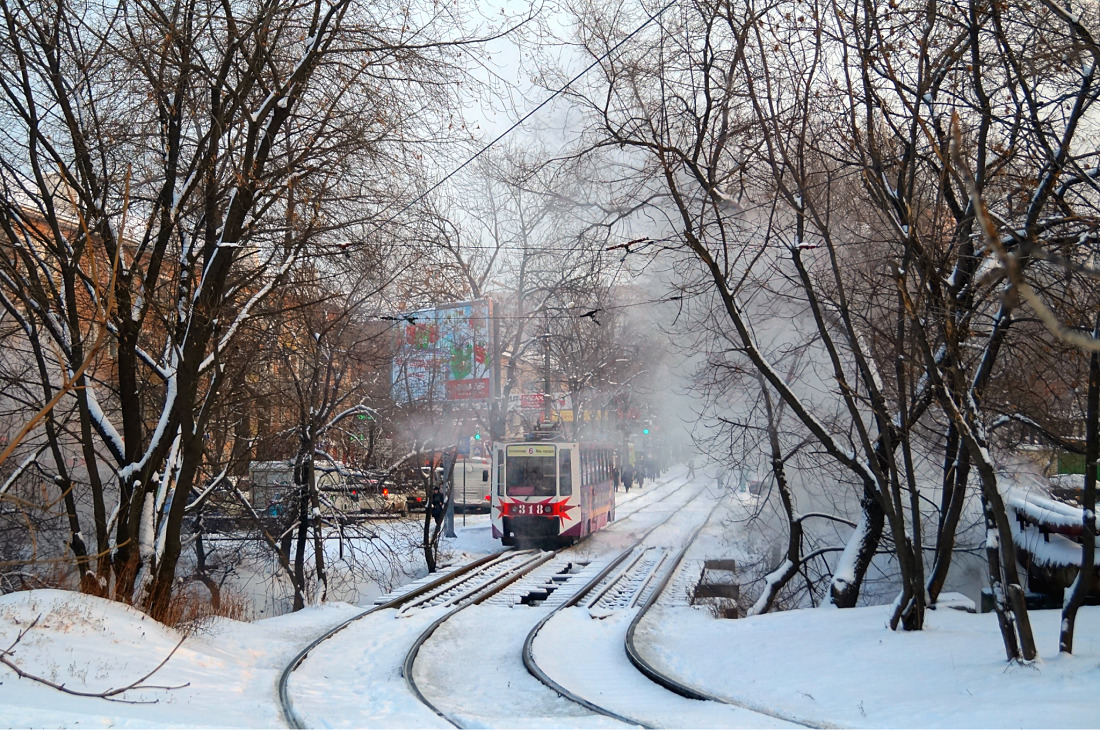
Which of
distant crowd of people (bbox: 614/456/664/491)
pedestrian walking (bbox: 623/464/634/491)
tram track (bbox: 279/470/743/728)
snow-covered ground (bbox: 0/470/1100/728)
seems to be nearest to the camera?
snow-covered ground (bbox: 0/470/1100/728)

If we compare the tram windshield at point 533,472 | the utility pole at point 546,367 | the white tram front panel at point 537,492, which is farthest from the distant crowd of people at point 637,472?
the tram windshield at point 533,472

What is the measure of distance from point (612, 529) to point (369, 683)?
19.4 m

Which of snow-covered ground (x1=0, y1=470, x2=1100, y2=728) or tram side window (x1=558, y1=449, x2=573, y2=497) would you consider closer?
snow-covered ground (x1=0, y1=470, x2=1100, y2=728)

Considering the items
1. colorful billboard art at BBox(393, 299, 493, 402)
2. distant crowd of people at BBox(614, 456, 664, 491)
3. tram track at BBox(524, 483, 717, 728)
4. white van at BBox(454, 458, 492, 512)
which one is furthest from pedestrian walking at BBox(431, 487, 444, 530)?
distant crowd of people at BBox(614, 456, 664, 491)

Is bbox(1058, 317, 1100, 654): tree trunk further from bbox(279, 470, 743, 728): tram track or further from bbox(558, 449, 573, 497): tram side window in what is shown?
bbox(558, 449, 573, 497): tram side window

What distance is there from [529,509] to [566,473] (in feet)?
4.47

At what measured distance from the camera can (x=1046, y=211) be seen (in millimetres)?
8305

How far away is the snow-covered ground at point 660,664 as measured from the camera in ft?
19.6

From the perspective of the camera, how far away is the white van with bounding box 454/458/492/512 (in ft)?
124

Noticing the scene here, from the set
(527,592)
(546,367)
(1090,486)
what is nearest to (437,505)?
(527,592)

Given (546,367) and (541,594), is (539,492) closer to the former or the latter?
(541,594)

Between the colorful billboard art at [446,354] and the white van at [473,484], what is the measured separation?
12.6m

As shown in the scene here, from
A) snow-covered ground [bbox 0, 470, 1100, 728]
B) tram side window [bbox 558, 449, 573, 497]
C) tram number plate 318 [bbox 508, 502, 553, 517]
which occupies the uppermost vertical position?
tram side window [bbox 558, 449, 573, 497]

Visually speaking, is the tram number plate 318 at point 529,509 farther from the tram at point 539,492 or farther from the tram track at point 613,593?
the tram track at point 613,593
